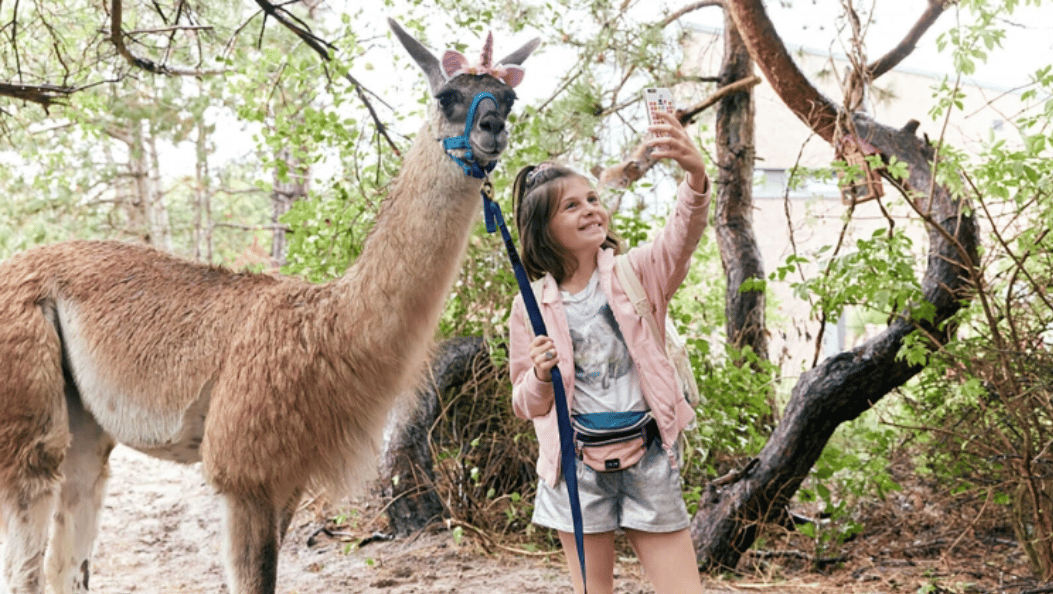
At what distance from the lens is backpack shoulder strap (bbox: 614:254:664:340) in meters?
2.46

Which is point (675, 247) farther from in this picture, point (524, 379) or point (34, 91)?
point (34, 91)

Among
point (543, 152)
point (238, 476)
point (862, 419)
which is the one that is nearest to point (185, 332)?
point (238, 476)

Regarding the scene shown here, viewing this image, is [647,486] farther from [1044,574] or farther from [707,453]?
[707,453]

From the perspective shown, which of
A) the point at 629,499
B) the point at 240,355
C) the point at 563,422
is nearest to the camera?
the point at 563,422

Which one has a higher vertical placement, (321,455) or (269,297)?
(269,297)

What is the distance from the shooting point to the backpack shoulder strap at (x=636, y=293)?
8.08 ft

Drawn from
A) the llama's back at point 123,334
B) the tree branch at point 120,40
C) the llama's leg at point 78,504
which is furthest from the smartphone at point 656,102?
the tree branch at point 120,40

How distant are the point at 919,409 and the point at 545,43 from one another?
3.34 metres

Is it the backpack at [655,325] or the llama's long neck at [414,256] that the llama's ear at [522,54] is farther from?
the backpack at [655,325]

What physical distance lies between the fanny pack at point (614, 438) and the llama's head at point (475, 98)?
0.98 meters

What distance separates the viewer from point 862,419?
18.3ft

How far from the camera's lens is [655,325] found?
2.49 meters

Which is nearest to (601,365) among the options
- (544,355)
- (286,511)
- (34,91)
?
(544,355)

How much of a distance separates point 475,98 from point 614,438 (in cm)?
122
